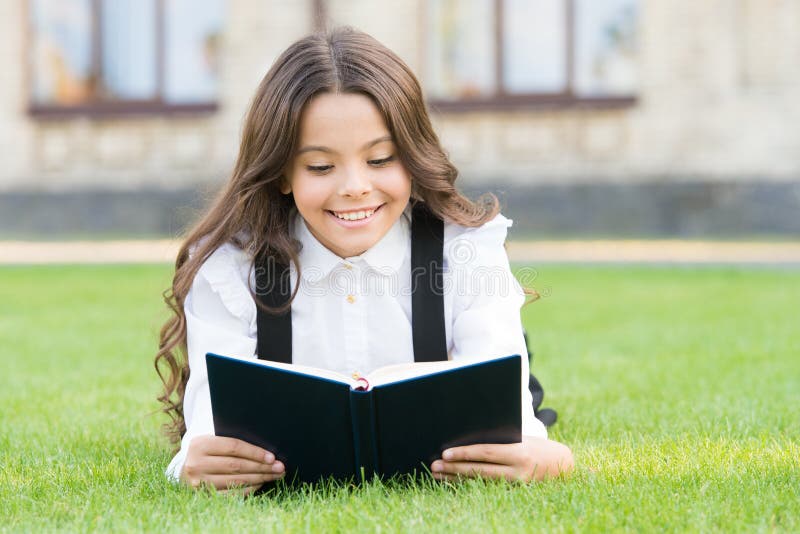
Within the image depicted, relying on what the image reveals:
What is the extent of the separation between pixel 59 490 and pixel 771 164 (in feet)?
38.8

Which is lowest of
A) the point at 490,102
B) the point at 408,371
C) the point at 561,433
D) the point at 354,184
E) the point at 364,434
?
the point at 561,433

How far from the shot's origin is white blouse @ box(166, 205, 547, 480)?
288cm

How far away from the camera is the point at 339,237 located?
2.94 m

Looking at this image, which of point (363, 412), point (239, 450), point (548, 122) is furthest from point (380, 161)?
point (548, 122)

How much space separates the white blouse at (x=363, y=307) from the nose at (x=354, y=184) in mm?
244

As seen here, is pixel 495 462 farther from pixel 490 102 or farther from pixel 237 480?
pixel 490 102

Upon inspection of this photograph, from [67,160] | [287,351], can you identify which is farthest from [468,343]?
[67,160]

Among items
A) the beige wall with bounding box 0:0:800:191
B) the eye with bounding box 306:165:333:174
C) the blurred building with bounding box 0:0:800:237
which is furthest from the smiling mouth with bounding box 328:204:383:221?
the blurred building with bounding box 0:0:800:237

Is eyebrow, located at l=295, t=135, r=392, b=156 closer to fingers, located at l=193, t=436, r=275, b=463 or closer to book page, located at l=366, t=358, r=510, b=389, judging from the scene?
book page, located at l=366, t=358, r=510, b=389

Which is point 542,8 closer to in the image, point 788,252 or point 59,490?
point 788,252

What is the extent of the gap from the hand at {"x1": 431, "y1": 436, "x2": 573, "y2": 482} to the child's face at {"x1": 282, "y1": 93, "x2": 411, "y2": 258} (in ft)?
2.13

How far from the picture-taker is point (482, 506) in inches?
96.4

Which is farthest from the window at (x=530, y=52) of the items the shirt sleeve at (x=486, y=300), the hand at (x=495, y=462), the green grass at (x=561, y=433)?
the hand at (x=495, y=462)

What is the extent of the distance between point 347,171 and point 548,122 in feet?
36.1
